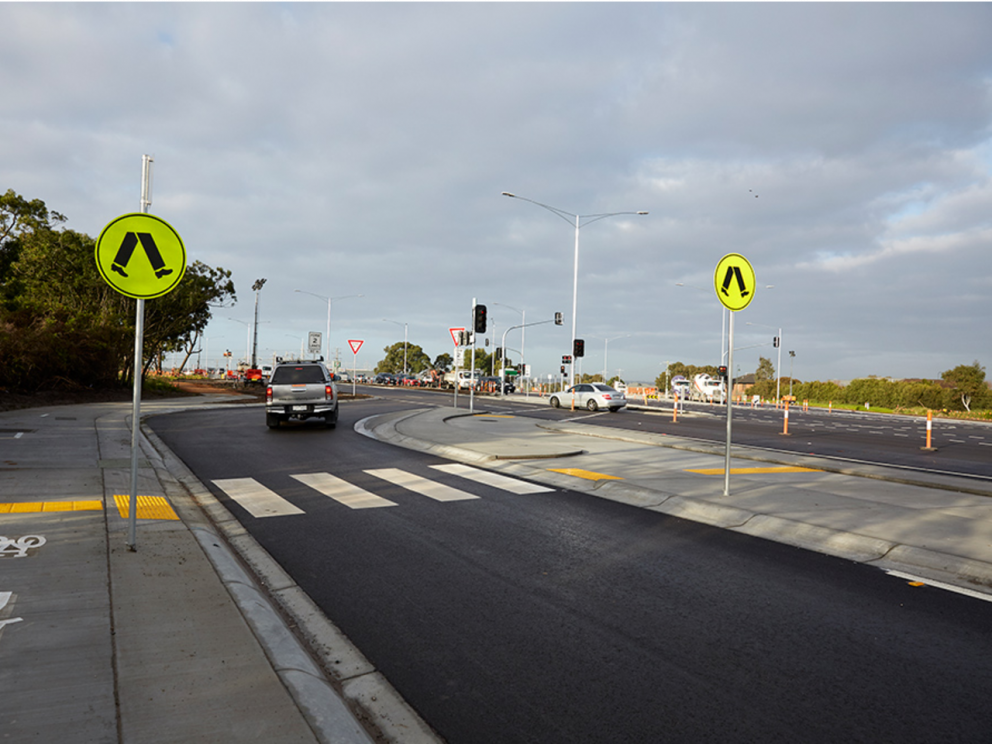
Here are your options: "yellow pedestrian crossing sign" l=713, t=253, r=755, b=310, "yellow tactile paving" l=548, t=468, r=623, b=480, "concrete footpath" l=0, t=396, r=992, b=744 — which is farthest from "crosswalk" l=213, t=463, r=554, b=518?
"yellow pedestrian crossing sign" l=713, t=253, r=755, b=310

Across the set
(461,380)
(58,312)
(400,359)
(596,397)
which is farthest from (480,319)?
(400,359)

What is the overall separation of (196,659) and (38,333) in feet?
88.2

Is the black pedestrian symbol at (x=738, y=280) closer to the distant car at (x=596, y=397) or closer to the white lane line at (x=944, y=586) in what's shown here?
the white lane line at (x=944, y=586)

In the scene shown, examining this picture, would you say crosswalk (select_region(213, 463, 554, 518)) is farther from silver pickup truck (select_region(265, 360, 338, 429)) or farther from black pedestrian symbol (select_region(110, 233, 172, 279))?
silver pickup truck (select_region(265, 360, 338, 429))

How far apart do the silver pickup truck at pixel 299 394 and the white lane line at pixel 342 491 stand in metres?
8.39

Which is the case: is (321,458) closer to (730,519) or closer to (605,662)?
(730,519)

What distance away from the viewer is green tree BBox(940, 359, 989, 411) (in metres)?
51.6

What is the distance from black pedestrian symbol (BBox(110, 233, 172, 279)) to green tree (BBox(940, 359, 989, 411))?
59372mm

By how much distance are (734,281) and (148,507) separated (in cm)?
799

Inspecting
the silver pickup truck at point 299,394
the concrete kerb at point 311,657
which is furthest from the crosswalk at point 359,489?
the silver pickup truck at point 299,394

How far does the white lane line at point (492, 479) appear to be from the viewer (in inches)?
397

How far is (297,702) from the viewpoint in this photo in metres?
3.43

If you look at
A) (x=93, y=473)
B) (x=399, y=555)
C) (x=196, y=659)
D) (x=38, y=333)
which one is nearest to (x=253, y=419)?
(x=38, y=333)

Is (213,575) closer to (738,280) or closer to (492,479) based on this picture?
(492,479)
